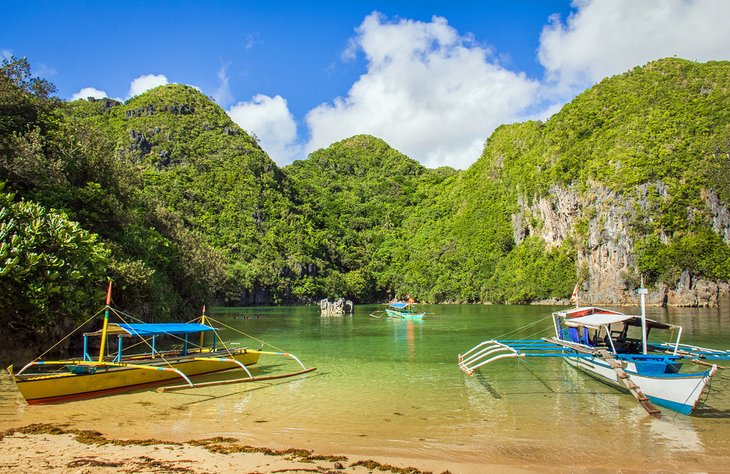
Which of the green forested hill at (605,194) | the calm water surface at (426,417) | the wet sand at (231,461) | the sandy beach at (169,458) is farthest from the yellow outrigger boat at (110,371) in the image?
the green forested hill at (605,194)

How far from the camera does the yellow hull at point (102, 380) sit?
37.4ft

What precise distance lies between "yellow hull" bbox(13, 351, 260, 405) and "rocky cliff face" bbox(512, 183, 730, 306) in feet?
224

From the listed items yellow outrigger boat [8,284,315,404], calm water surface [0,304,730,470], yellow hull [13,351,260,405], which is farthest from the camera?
yellow outrigger boat [8,284,315,404]

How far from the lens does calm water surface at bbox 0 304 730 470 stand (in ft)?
29.0

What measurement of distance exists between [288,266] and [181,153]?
3879cm

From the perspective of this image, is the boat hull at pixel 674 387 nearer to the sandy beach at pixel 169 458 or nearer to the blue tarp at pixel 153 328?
the sandy beach at pixel 169 458

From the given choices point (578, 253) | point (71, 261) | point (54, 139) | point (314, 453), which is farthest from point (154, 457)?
point (578, 253)

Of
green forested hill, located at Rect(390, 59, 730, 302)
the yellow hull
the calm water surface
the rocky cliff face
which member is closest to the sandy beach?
the calm water surface

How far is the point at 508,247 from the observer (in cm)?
10406

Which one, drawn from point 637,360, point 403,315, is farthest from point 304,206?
point 637,360

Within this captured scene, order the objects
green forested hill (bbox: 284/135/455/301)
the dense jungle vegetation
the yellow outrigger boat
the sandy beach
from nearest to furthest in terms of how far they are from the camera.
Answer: the sandy beach
the yellow outrigger boat
the dense jungle vegetation
green forested hill (bbox: 284/135/455/301)

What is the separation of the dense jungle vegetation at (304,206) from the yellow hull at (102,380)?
3560 mm

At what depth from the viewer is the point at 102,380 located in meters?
12.7

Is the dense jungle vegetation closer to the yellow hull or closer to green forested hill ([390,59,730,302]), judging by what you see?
green forested hill ([390,59,730,302])
